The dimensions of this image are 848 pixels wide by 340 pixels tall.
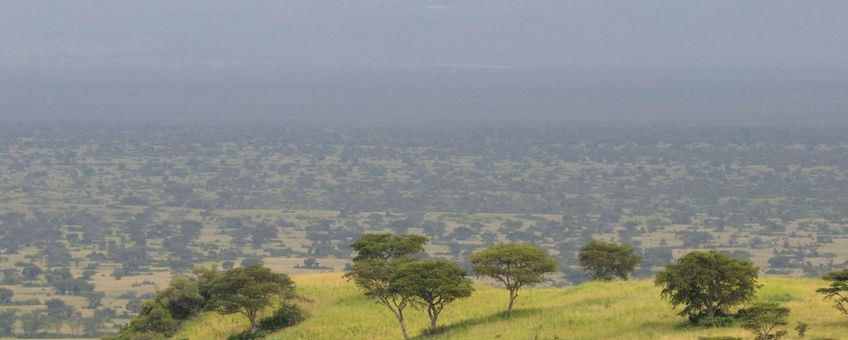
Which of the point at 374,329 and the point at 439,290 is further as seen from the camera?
the point at 374,329

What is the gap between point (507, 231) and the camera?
188 m

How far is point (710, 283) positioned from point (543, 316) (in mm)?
8035

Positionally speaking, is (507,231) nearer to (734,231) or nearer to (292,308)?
(734,231)

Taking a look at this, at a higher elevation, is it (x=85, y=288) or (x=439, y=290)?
(x=439, y=290)

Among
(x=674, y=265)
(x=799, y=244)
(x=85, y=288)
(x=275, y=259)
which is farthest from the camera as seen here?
(x=799, y=244)

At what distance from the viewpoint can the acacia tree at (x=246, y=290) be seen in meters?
53.8

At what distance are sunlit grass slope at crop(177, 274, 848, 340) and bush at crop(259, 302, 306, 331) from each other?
1.77 ft

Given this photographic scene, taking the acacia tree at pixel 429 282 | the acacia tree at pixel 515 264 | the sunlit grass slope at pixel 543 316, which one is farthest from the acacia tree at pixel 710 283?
the acacia tree at pixel 429 282

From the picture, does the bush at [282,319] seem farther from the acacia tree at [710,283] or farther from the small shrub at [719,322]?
the small shrub at [719,322]

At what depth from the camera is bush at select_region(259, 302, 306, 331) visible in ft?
181

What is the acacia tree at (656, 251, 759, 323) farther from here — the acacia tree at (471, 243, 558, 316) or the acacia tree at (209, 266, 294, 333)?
the acacia tree at (209, 266, 294, 333)

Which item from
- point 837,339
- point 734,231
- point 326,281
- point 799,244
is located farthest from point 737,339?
point 734,231

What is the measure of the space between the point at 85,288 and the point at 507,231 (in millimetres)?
69446

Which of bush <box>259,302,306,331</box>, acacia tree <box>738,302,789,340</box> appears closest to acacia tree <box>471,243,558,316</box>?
acacia tree <box>738,302,789,340</box>
